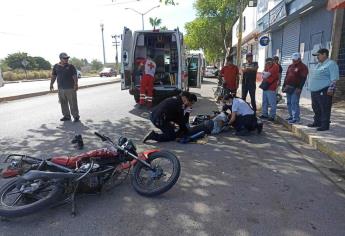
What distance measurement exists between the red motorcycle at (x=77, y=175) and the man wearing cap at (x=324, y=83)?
4213 mm

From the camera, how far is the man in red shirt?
10602 millimetres

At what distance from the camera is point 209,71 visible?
115 feet

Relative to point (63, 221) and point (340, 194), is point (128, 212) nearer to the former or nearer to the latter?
point (63, 221)

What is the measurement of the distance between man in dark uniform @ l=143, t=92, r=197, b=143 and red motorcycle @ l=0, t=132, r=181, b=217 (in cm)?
205

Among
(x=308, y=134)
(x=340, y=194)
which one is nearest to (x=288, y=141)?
(x=308, y=134)

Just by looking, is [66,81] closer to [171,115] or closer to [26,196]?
[171,115]

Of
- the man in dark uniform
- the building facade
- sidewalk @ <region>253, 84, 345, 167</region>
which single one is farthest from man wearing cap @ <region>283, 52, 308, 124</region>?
the man in dark uniform

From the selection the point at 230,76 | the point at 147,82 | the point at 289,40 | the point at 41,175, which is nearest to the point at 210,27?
the point at 289,40

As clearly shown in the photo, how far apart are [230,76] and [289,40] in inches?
314

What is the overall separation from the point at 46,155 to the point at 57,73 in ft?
12.1

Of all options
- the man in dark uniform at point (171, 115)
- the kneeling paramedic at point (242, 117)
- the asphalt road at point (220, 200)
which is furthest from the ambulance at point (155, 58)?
the asphalt road at point (220, 200)

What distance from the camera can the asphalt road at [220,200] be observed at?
3287mm

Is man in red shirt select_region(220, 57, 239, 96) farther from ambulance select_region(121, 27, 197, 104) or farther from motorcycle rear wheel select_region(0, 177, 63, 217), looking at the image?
motorcycle rear wheel select_region(0, 177, 63, 217)

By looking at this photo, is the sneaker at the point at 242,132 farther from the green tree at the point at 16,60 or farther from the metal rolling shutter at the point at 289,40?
the green tree at the point at 16,60
